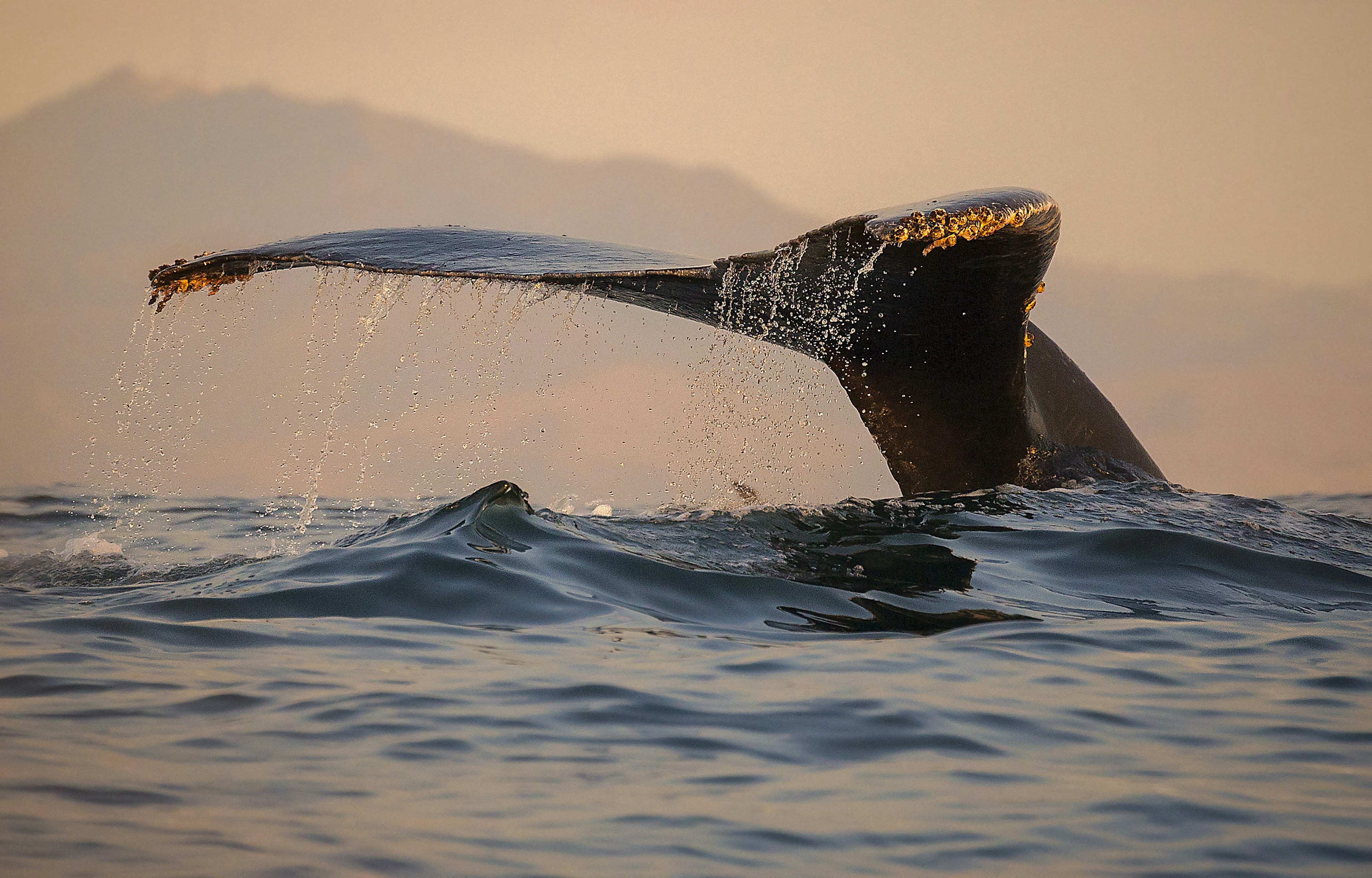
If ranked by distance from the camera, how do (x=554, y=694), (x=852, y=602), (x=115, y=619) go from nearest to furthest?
(x=554, y=694) → (x=115, y=619) → (x=852, y=602)

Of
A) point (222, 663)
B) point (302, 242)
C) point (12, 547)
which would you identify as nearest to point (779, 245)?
point (302, 242)

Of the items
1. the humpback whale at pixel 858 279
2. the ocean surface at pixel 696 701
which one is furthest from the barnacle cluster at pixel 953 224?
the ocean surface at pixel 696 701

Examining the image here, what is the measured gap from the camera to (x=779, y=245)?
16.8ft

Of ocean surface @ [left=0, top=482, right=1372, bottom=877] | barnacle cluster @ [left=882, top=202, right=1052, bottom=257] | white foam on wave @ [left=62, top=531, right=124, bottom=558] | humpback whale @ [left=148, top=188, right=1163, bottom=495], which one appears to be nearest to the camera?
ocean surface @ [left=0, top=482, right=1372, bottom=877]

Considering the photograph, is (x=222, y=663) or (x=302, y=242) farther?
(x=302, y=242)

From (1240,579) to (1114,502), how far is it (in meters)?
1.13

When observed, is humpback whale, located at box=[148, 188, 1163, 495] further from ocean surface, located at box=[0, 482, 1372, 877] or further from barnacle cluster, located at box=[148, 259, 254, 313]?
ocean surface, located at box=[0, 482, 1372, 877]

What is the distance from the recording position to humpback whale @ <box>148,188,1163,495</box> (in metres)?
5.09

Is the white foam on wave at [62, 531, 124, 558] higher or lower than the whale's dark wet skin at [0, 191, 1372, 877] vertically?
lower

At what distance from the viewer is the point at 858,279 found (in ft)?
17.4

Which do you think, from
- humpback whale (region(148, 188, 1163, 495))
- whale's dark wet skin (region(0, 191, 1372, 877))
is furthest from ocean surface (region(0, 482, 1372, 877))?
humpback whale (region(148, 188, 1163, 495))

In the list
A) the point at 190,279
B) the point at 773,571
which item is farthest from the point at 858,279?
the point at 190,279

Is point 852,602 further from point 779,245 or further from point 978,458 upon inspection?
point 978,458

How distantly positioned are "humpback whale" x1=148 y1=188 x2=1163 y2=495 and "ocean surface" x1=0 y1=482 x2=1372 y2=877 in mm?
916
